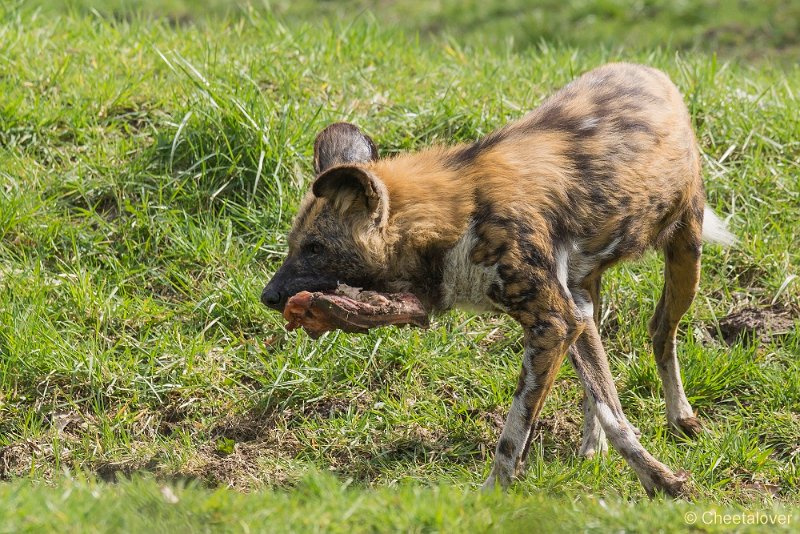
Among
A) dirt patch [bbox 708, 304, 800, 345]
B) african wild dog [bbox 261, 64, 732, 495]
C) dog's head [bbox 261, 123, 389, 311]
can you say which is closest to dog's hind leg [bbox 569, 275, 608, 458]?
african wild dog [bbox 261, 64, 732, 495]

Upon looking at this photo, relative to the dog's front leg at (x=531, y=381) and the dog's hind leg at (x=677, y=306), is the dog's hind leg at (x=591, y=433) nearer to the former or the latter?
the dog's hind leg at (x=677, y=306)

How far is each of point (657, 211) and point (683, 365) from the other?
91cm

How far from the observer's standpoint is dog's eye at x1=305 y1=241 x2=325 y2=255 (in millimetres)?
4059

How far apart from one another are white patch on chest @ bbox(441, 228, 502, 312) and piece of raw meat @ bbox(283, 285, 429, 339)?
0.14 metres

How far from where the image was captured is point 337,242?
403 centimetres

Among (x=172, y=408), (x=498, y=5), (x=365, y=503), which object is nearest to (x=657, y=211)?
(x=365, y=503)

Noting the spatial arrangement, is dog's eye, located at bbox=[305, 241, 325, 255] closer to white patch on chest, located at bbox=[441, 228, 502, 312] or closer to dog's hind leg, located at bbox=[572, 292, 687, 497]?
white patch on chest, located at bbox=[441, 228, 502, 312]

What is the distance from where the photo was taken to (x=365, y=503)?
3.08 metres

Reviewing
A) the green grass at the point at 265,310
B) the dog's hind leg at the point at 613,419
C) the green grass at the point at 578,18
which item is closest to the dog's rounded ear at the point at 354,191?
the dog's hind leg at the point at 613,419

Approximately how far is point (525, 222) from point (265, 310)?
151 centimetres

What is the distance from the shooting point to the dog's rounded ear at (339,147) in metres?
4.38

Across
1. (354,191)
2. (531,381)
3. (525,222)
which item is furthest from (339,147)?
(531,381)

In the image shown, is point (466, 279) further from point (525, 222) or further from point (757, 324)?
point (757, 324)

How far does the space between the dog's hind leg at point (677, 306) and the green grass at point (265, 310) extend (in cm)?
14
